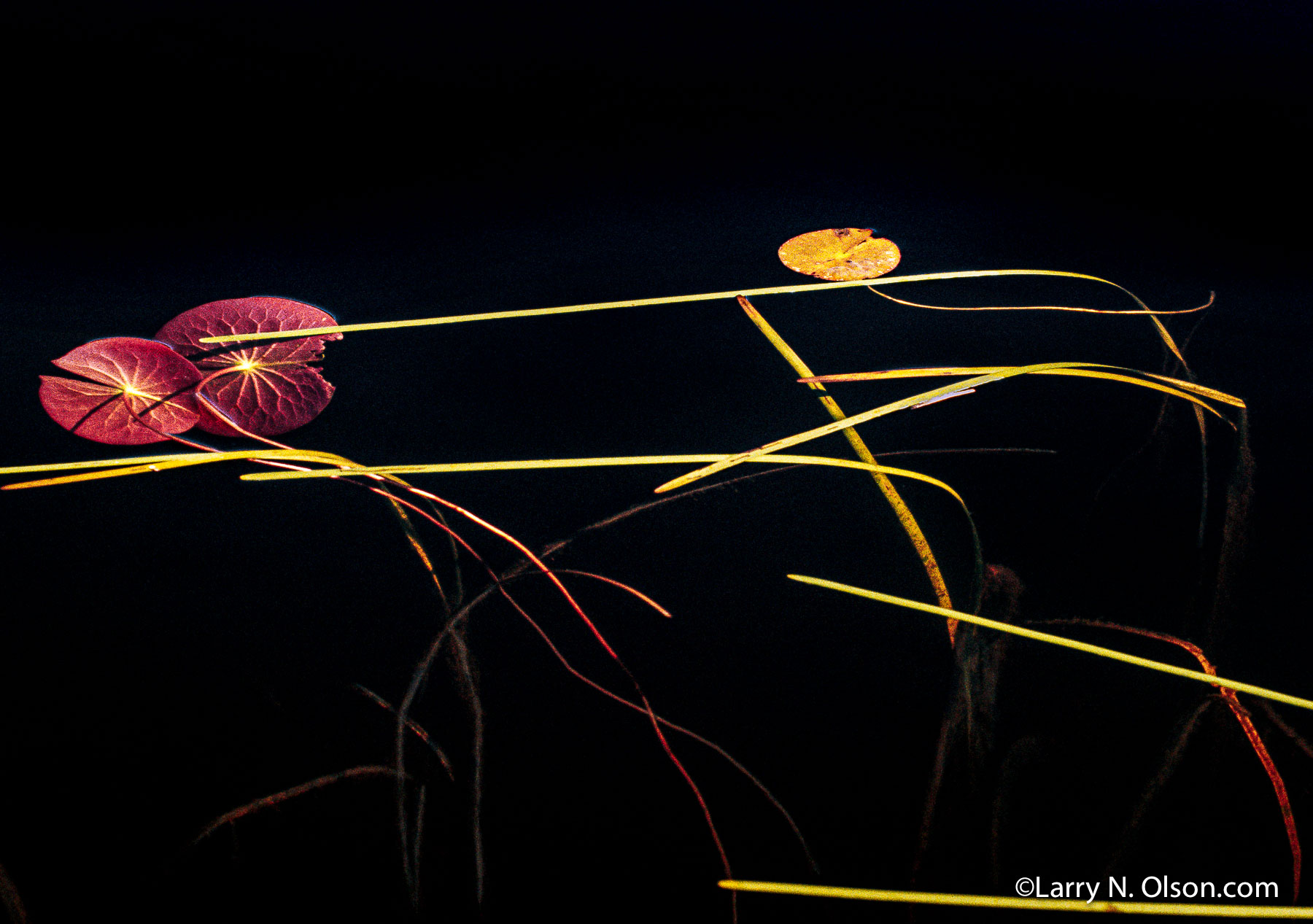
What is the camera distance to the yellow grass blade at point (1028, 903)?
0.28m

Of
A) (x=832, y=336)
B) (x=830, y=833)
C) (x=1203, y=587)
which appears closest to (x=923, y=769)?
(x=830, y=833)

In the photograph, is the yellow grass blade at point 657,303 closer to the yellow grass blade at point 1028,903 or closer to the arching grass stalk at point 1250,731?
the arching grass stalk at point 1250,731

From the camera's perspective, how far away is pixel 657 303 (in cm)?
58

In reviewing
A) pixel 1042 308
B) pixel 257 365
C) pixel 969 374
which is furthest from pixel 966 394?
pixel 257 365

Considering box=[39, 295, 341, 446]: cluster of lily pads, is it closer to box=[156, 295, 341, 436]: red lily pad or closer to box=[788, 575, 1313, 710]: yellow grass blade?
box=[156, 295, 341, 436]: red lily pad

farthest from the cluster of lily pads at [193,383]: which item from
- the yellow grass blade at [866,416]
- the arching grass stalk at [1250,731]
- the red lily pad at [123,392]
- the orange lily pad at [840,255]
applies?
the arching grass stalk at [1250,731]

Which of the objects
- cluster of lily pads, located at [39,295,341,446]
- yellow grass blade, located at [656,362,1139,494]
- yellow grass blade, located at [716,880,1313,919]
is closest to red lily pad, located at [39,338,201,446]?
cluster of lily pads, located at [39,295,341,446]

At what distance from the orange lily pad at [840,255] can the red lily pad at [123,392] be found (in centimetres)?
46

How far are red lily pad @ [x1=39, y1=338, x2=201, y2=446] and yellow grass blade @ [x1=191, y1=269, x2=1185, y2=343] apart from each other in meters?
0.04

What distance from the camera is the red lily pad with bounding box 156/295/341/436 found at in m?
0.47

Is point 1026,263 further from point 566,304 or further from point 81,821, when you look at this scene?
point 81,821

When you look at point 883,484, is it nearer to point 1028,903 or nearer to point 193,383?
point 1028,903

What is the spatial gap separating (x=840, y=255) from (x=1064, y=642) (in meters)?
0.37

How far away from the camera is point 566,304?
22.7 inches
